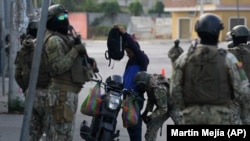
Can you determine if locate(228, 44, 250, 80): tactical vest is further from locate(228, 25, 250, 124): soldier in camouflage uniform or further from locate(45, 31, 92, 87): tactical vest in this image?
locate(45, 31, 92, 87): tactical vest

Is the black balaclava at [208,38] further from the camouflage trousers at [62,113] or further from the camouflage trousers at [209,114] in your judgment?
the camouflage trousers at [62,113]

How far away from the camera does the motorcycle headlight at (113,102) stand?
7645 mm

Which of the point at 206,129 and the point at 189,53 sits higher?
the point at 189,53

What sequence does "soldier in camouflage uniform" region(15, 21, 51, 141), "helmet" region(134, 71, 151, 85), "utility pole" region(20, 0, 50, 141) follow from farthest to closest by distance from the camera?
1. "helmet" region(134, 71, 151, 85)
2. "soldier in camouflage uniform" region(15, 21, 51, 141)
3. "utility pole" region(20, 0, 50, 141)

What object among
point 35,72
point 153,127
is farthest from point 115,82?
point 35,72

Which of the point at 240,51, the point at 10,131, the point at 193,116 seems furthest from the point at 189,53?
the point at 10,131

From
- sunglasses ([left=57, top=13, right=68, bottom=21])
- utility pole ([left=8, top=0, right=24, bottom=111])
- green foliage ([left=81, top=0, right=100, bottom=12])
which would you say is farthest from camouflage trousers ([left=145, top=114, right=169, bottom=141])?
green foliage ([left=81, top=0, right=100, bottom=12])

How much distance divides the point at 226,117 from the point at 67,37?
2.04m

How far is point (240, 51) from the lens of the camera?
332 inches

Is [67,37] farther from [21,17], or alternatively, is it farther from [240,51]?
[21,17]

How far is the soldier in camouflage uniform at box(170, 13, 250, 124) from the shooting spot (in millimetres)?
5898

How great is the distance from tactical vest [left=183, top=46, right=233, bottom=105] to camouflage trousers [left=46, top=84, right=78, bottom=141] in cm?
161

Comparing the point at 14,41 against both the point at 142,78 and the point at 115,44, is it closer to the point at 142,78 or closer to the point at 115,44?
the point at 115,44

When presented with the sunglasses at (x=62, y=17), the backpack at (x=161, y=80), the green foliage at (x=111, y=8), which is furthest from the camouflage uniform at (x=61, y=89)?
the green foliage at (x=111, y=8)
